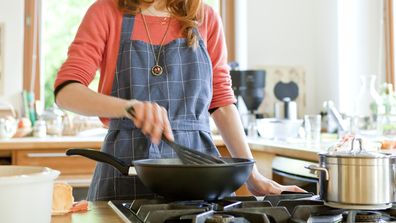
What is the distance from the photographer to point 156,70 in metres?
1.26

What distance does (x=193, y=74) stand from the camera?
1.28 metres

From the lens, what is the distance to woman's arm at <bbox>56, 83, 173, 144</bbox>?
2.99ft

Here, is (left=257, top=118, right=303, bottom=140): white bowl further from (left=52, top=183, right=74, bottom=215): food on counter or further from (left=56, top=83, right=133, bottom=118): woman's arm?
(left=52, top=183, right=74, bottom=215): food on counter

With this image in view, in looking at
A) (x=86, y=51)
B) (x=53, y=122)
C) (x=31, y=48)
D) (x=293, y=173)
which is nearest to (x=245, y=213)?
(x=86, y=51)

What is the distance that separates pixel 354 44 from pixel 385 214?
8.41 feet

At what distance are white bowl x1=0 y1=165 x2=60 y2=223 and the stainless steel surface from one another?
0.43 metres

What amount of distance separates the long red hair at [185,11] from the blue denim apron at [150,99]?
0.02 m

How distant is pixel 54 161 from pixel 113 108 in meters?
1.67

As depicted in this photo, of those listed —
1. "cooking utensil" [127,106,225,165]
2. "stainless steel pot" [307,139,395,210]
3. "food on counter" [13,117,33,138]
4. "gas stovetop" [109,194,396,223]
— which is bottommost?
"food on counter" [13,117,33,138]

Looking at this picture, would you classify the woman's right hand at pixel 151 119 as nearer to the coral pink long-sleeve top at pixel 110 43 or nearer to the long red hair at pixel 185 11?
the coral pink long-sleeve top at pixel 110 43

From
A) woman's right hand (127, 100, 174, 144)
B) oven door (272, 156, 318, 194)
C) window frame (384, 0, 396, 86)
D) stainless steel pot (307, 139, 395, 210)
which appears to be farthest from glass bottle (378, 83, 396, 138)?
woman's right hand (127, 100, 174, 144)

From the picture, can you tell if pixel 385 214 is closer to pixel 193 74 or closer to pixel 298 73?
pixel 193 74

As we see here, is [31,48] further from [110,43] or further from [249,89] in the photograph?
[110,43]

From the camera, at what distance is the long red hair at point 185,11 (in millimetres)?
1287
